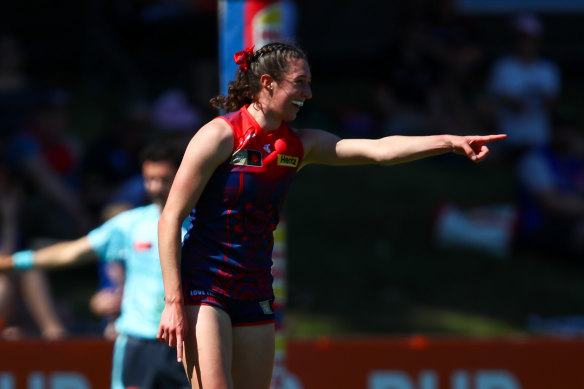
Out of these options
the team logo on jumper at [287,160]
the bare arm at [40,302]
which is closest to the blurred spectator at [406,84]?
the bare arm at [40,302]

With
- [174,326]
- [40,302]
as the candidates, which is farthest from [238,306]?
[40,302]

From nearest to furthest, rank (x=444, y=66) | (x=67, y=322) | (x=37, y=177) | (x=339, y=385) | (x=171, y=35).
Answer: (x=339, y=385) → (x=67, y=322) → (x=37, y=177) → (x=444, y=66) → (x=171, y=35)

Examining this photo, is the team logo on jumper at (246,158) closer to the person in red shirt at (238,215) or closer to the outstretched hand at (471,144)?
the person in red shirt at (238,215)

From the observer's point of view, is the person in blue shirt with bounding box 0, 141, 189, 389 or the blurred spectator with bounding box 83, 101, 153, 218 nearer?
the person in blue shirt with bounding box 0, 141, 189, 389

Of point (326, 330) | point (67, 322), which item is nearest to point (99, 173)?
point (67, 322)

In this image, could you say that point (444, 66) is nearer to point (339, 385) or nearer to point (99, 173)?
point (99, 173)

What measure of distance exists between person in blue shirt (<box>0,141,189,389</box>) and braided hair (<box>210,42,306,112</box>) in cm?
95

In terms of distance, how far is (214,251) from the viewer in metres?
3.88

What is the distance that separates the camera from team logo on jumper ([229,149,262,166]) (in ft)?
12.6

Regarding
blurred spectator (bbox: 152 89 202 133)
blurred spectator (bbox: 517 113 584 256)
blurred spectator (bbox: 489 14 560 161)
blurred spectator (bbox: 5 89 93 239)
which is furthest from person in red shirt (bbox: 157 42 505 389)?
blurred spectator (bbox: 489 14 560 161)

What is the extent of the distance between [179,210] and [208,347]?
526 millimetres

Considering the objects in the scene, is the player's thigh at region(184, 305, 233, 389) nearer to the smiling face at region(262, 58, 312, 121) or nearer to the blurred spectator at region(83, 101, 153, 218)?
the smiling face at region(262, 58, 312, 121)

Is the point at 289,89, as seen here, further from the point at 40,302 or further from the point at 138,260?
the point at 40,302

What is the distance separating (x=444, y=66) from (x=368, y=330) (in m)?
4.10
